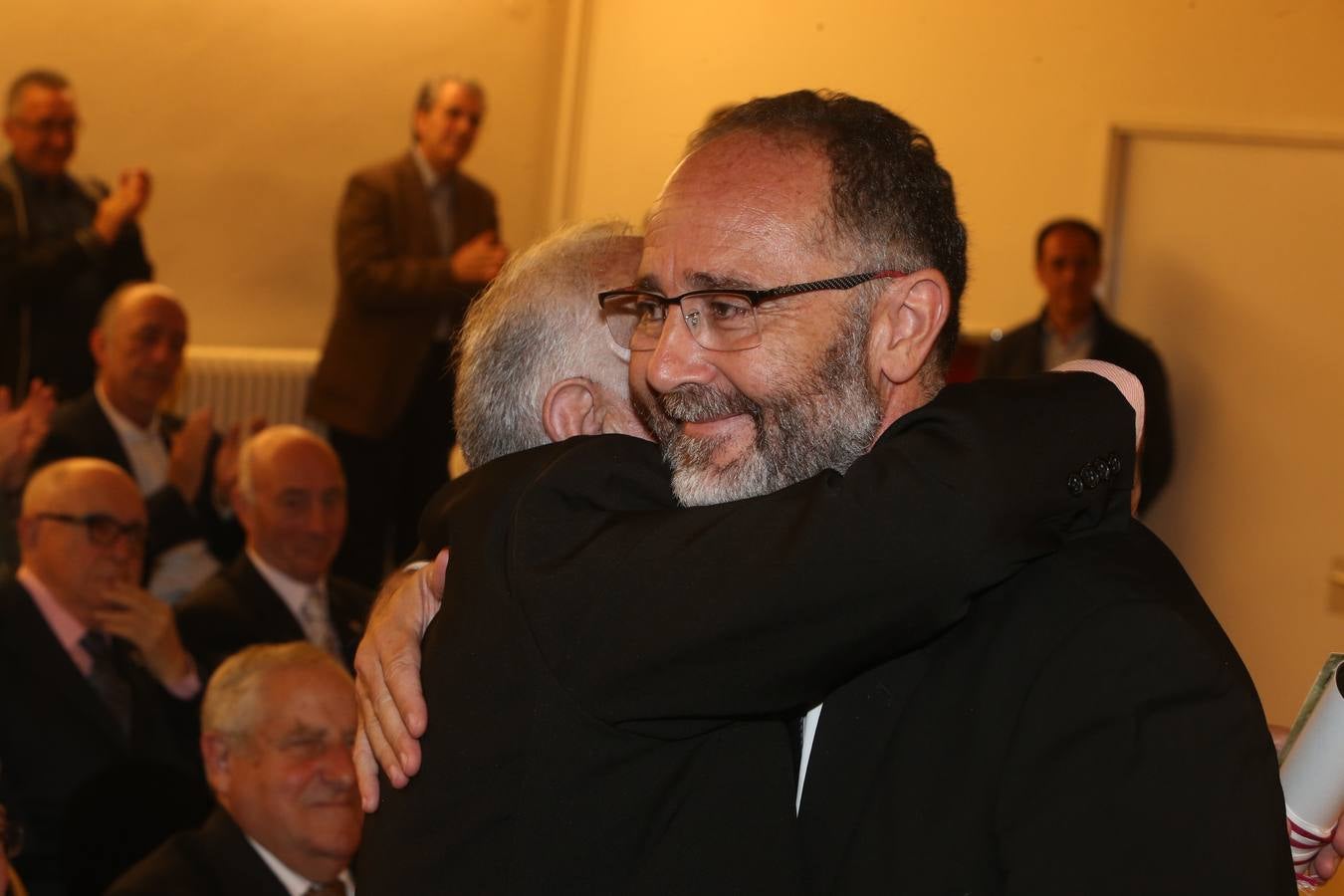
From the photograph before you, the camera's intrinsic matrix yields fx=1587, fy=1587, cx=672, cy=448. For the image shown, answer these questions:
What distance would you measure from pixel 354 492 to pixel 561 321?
4.34 metres

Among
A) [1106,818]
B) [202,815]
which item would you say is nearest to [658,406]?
[1106,818]

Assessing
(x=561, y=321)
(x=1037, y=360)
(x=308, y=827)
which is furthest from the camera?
(x=1037, y=360)

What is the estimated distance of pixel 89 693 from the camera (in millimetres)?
3396

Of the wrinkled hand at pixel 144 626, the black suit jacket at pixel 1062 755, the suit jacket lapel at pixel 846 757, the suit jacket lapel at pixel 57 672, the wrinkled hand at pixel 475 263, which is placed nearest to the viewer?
the black suit jacket at pixel 1062 755

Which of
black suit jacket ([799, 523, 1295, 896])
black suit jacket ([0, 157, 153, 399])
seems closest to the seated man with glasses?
black suit jacket ([0, 157, 153, 399])

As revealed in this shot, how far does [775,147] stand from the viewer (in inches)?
58.9

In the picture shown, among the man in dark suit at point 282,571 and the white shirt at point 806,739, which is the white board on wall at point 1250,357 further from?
the white shirt at point 806,739

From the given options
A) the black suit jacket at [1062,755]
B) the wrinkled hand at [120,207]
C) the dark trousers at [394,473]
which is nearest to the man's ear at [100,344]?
the wrinkled hand at [120,207]

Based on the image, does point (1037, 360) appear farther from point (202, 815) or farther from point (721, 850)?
point (721, 850)

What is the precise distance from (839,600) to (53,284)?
455 cm

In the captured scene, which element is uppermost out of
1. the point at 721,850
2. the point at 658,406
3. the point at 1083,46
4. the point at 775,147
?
the point at 1083,46

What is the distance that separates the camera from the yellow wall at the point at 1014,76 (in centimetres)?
624

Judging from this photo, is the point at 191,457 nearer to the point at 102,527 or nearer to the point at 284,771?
the point at 102,527

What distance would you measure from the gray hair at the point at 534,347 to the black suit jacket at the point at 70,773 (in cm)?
174
